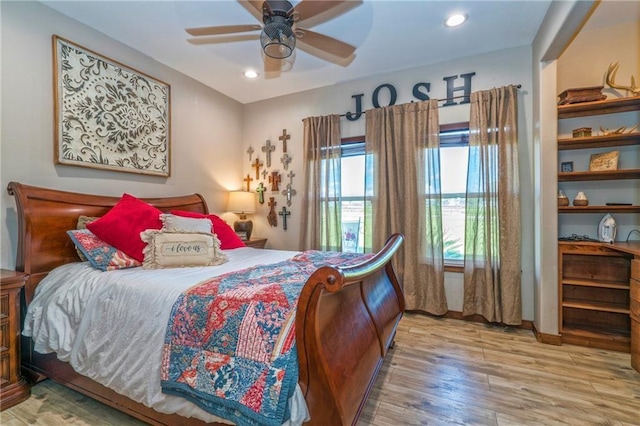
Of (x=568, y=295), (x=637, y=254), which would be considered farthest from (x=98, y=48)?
(x=568, y=295)

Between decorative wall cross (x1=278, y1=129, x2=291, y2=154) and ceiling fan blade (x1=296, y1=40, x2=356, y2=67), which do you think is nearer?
ceiling fan blade (x1=296, y1=40, x2=356, y2=67)

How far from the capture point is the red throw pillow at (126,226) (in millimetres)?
2098

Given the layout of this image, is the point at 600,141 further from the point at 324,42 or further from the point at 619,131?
the point at 324,42

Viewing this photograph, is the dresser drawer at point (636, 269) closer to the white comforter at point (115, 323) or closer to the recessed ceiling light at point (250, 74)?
the white comforter at point (115, 323)

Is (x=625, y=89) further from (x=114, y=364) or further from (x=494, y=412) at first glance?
(x=114, y=364)

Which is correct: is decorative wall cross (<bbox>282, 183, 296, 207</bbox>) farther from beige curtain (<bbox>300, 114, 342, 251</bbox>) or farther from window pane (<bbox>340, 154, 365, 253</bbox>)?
window pane (<bbox>340, 154, 365, 253</bbox>)

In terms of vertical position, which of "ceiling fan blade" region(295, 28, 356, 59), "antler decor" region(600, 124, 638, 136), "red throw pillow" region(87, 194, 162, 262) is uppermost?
"ceiling fan blade" region(295, 28, 356, 59)

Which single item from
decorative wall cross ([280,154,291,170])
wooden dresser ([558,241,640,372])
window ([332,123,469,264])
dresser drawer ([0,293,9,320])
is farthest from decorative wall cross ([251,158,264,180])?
wooden dresser ([558,241,640,372])

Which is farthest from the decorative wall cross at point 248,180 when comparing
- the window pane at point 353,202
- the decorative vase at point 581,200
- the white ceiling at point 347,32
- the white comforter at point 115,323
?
the decorative vase at point 581,200

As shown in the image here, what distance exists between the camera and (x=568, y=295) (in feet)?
8.58

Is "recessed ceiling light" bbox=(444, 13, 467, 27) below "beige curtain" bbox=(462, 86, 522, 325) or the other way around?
the other way around

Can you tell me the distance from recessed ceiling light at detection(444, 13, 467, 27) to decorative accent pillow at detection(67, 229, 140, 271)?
3.25m

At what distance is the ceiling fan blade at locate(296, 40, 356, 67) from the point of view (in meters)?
2.80

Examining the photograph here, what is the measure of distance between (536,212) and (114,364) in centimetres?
347
